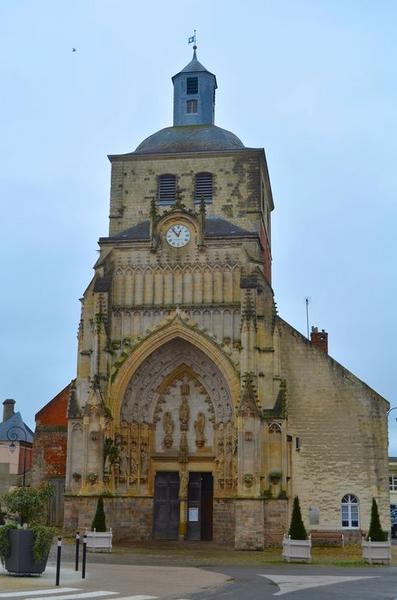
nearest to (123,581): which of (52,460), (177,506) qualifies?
(177,506)

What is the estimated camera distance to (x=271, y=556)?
27.8 meters

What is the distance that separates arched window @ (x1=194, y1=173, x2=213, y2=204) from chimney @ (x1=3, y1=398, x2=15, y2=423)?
33.4m

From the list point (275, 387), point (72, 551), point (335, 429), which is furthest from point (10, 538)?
point (335, 429)

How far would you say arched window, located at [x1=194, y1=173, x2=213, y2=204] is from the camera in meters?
37.6

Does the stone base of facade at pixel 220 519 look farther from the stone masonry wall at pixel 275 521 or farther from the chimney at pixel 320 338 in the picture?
the chimney at pixel 320 338

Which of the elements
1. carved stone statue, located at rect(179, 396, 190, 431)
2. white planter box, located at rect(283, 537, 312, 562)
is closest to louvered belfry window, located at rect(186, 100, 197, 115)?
carved stone statue, located at rect(179, 396, 190, 431)

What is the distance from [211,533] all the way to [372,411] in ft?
27.8

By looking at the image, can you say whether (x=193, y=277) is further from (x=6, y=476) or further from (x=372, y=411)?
(x=6, y=476)

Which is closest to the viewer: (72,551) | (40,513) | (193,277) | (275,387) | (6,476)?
(40,513)

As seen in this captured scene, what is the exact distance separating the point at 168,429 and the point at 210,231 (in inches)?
344

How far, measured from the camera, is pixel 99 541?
28.0m

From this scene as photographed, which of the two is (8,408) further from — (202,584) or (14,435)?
(202,584)

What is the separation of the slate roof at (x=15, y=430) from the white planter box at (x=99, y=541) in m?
33.4

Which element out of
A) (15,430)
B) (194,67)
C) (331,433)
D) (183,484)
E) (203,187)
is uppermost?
(194,67)
